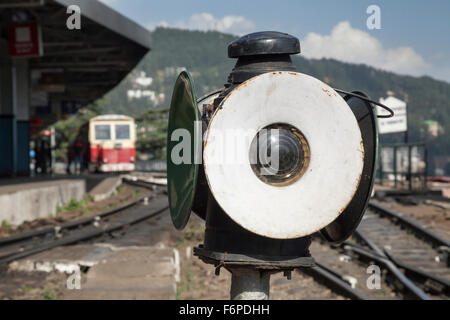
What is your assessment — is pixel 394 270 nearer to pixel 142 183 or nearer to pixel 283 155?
pixel 283 155

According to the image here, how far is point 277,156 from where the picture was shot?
1965 millimetres

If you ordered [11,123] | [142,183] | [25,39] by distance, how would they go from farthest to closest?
[142,183]
[11,123]
[25,39]

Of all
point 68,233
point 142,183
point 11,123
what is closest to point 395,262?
point 68,233

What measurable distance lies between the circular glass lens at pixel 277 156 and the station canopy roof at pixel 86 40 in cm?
1531

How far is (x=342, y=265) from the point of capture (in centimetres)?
847

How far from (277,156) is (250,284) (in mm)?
449

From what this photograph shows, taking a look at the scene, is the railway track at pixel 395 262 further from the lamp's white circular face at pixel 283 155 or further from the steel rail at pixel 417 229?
the lamp's white circular face at pixel 283 155

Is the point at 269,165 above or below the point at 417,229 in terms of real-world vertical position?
above

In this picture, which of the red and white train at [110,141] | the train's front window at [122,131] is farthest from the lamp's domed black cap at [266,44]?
the train's front window at [122,131]

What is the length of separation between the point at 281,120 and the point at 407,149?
20187 millimetres

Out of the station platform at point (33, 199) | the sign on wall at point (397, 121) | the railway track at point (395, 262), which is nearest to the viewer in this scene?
the railway track at point (395, 262)

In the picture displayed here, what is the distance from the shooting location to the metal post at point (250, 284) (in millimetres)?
2027

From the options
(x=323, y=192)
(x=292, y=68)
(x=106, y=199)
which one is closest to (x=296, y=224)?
(x=323, y=192)

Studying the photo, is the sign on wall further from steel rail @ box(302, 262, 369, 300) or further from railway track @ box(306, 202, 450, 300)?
steel rail @ box(302, 262, 369, 300)
